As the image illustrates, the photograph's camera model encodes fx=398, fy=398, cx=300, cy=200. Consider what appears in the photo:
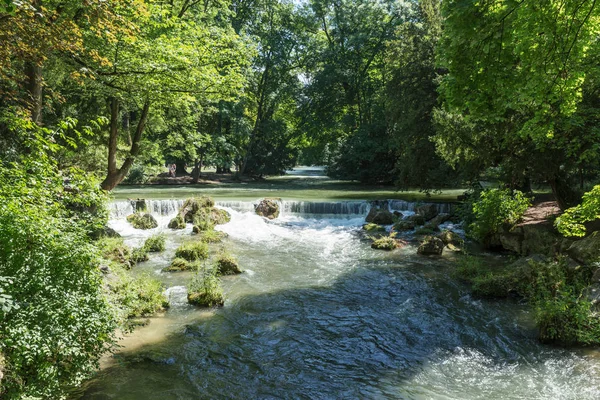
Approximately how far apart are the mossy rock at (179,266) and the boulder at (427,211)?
11.6 meters

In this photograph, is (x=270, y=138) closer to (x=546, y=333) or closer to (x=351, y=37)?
(x=351, y=37)

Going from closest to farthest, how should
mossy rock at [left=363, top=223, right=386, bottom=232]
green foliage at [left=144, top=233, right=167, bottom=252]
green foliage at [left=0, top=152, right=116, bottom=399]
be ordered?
green foliage at [left=0, top=152, right=116, bottom=399] < green foliage at [left=144, top=233, right=167, bottom=252] < mossy rock at [left=363, top=223, right=386, bottom=232]

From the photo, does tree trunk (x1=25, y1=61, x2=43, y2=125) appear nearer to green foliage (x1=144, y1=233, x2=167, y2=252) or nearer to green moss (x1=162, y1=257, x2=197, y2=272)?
green moss (x1=162, y1=257, x2=197, y2=272)

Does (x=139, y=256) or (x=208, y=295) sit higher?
(x=139, y=256)

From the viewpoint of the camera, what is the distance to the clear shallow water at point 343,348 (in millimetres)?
5492

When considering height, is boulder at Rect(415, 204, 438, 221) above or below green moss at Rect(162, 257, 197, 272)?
above

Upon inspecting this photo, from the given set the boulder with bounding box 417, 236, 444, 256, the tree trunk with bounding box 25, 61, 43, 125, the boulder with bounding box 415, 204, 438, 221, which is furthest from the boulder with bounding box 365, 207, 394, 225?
the tree trunk with bounding box 25, 61, 43, 125

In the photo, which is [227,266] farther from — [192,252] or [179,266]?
[192,252]

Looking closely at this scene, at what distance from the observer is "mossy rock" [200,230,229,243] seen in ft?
48.1

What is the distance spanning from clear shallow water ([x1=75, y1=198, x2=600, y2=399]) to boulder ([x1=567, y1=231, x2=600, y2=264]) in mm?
1603

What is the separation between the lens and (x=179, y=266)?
11125 millimetres

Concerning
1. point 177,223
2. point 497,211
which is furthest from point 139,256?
point 497,211

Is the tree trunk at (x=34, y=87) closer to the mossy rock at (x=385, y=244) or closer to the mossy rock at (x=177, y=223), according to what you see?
the mossy rock at (x=177, y=223)

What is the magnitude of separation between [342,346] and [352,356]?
1.27ft
